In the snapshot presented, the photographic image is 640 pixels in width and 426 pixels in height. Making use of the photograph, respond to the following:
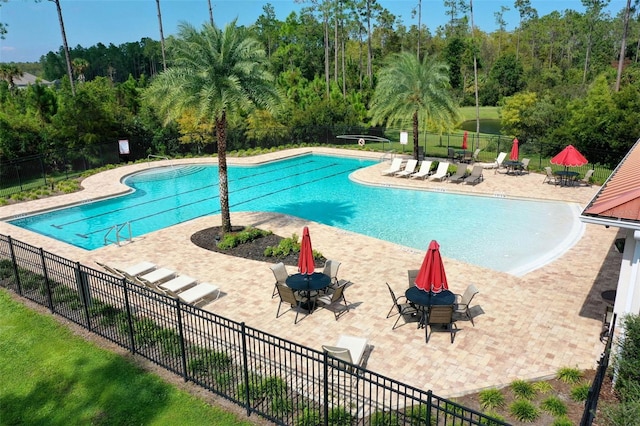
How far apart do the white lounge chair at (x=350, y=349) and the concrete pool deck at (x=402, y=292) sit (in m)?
0.49

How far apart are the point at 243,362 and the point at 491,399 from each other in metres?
5.08

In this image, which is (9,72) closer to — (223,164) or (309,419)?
(223,164)

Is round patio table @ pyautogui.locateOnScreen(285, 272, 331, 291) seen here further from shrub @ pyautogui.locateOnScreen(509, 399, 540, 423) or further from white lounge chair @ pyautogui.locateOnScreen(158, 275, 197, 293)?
shrub @ pyautogui.locateOnScreen(509, 399, 540, 423)

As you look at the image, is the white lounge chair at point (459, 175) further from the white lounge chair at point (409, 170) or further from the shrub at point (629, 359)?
the shrub at point (629, 359)

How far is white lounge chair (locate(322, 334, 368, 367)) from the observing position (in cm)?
912

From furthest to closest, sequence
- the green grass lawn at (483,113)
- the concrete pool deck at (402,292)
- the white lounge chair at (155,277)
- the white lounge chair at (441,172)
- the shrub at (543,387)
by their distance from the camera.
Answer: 1. the green grass lawn at (483,113)
2. the white lounge chair at (441,172)
3. the white lounge chair at (155,277)
4. the concrete pool deck at (402,292)
5. the shrub at (543,387)

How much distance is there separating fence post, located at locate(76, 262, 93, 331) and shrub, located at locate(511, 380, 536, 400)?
994 centimetres

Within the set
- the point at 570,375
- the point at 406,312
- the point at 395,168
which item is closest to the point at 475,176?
the point at 395,168

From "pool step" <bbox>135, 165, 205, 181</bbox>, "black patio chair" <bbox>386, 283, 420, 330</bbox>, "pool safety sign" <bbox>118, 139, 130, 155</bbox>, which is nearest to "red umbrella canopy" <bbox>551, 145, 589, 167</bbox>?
"black patio chair" <bbox>386, 283, 420, 330</bbox>

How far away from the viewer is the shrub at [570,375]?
30.6 ft

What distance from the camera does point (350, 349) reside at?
9.85 meters

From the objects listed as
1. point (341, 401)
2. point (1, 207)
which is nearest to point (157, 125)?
point (1, 207)

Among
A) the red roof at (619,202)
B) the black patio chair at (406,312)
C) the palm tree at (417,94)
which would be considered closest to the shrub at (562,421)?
the red roof at (619,202)

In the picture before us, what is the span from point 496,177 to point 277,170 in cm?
1499
